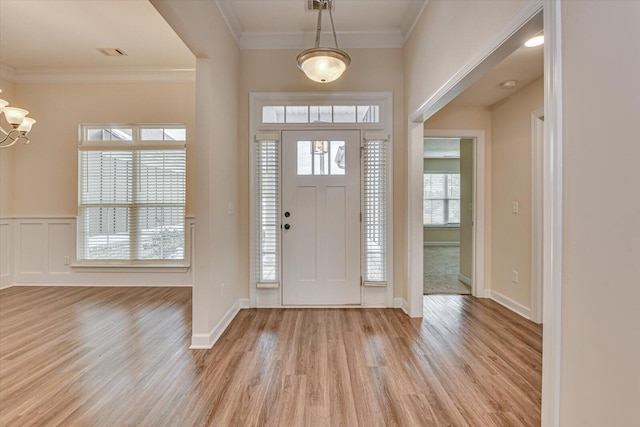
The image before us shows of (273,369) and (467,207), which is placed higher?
(467,207)

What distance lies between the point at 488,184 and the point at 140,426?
413 cm

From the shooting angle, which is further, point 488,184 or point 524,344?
point 488,184

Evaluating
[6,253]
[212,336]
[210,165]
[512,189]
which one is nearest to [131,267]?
[6,253]

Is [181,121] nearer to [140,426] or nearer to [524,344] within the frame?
[140,426]

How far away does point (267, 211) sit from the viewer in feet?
10.8

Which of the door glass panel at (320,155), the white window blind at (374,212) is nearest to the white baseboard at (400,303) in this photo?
the white window blind at (374,212)

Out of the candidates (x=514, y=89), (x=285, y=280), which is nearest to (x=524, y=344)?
(x=285, y=280)

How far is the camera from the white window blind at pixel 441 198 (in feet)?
29.6

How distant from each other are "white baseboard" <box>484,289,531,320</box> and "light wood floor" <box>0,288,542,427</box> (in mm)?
107

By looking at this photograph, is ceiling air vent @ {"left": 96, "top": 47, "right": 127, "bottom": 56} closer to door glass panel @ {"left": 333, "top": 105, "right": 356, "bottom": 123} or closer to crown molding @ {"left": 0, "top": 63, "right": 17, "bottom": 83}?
crown molding @ {"left": 0, "top": 63, "right": 17, "bottom": 83}

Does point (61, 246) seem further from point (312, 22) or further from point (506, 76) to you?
point (506, 76)

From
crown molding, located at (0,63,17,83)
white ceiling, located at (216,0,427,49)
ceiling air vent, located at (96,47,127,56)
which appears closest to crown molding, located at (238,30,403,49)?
white ceiling, located at (216,0,427,49)

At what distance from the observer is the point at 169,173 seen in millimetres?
4117

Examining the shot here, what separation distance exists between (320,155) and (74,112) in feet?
12.2
